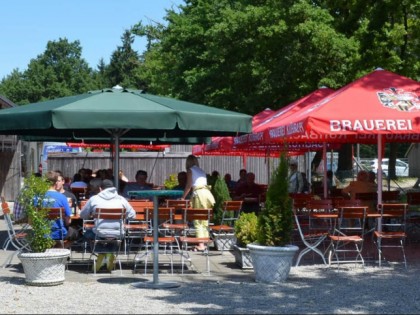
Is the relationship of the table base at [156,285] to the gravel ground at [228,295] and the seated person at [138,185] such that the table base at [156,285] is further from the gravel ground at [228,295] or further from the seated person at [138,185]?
the seated person at [138,185]

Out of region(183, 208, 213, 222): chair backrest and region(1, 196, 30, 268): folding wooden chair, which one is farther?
region(183, 208, 213, 222): chair backrest

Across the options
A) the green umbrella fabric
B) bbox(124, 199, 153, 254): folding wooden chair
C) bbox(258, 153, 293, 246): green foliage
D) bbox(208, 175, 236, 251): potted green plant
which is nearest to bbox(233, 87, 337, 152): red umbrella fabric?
bbox(208, 175, 236, 251): potted green plant

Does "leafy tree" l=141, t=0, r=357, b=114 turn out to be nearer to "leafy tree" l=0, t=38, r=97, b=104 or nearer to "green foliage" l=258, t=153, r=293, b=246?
"green foliage" l=258, t=153, r=293, b=246

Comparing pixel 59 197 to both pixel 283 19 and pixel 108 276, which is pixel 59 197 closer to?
pixel 108 276

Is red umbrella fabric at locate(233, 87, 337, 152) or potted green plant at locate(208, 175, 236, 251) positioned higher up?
red umbrella fabric at locate(233, 87, 337, 152)

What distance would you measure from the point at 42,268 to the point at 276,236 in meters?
3.16

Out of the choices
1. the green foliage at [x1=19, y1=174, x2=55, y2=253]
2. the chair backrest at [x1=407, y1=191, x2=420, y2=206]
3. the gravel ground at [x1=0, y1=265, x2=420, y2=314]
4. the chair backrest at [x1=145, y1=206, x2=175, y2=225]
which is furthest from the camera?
the chair backrest at [x1=407, y1=191, x2=420, y2=206]

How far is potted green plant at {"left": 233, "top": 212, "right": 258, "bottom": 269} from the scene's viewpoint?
35.3ft

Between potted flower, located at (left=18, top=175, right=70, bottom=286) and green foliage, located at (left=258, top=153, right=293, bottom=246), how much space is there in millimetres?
2716

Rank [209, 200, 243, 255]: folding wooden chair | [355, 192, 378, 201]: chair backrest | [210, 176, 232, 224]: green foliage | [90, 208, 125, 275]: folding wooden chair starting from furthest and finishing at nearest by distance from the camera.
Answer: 1. [355, 192, 378, 201]: chair backrest
2. [210, 176, 232, 224]: green foliage
3. [209, 200, 243, 255]: folding wooden chair
4. [90, 208, 125, 275]: folding wooden chair

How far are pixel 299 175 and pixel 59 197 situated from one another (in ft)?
33.0

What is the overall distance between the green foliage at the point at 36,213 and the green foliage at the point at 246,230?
3011mm

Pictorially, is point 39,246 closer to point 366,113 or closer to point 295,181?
point 366,113

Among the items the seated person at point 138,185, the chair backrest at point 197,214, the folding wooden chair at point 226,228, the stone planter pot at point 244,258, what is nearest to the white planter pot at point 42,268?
the chair backrest at point 197,214
